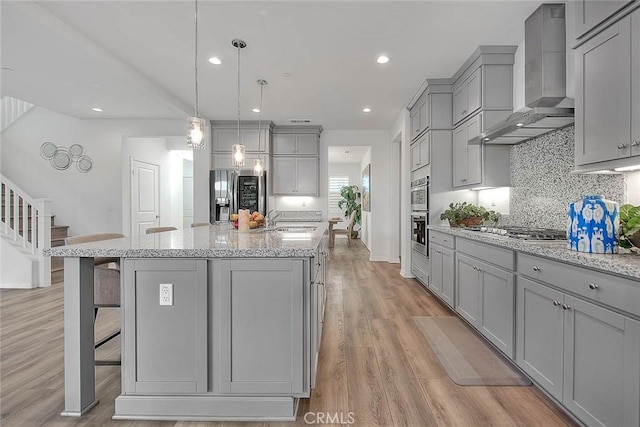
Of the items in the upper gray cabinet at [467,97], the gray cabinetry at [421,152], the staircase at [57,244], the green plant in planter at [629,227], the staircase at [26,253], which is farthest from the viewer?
the staircase at [57,244]

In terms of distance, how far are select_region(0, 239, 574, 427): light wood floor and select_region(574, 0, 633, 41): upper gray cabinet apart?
7.16ft

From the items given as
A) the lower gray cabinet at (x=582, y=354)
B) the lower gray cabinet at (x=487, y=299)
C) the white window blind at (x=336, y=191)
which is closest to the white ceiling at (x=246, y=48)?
the lower gray cabinet at (x=487, y=299)

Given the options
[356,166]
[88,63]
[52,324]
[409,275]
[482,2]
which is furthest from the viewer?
[356,166]

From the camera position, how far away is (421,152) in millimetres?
4422

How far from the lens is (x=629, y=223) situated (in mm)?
1521

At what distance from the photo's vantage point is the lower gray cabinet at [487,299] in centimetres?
216

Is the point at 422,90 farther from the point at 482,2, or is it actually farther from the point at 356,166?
the point at 356,166

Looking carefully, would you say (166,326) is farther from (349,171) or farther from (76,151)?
(349,171)

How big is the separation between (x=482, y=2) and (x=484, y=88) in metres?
0.90

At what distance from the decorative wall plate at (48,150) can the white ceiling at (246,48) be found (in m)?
1.23

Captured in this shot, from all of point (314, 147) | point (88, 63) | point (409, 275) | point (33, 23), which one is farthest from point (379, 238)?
point (33, 23)

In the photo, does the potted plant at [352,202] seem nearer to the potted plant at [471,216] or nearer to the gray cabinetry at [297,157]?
the gray cabinetry at [297,157]

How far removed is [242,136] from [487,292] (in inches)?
201

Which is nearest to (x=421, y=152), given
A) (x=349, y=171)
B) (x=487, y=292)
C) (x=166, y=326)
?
(x=487, y=292)
